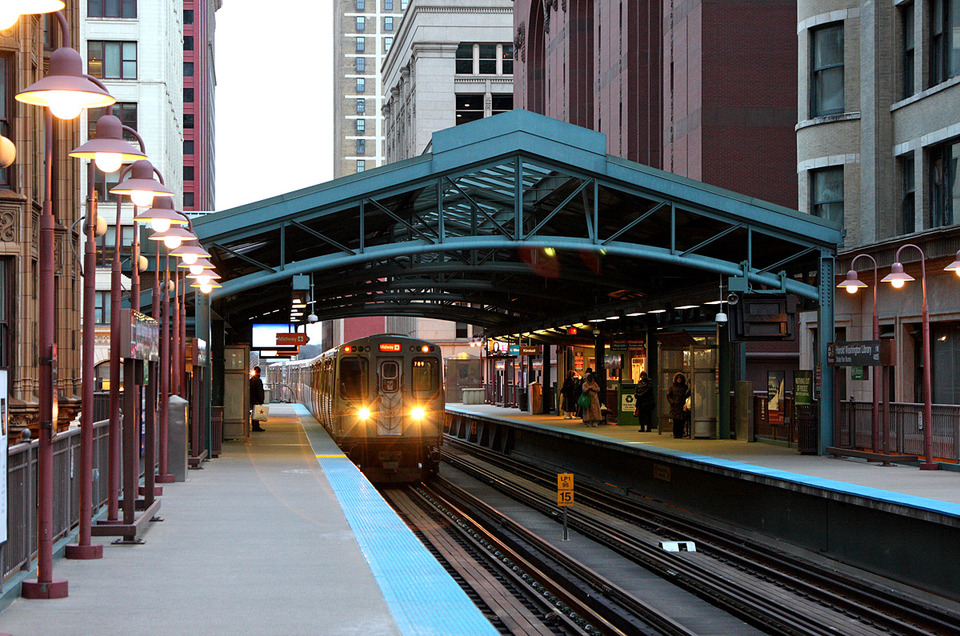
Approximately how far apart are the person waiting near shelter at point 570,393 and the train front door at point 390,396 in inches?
609

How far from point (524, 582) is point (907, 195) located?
18.1 m

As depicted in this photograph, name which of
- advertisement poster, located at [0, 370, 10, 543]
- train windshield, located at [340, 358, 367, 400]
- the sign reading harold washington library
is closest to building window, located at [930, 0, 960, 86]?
the sign reading harold washington library

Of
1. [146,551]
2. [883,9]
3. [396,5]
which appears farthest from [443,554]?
[396,5]

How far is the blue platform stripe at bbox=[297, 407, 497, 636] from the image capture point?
7910 millimetres

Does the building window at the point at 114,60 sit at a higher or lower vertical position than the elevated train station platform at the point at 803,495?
higher

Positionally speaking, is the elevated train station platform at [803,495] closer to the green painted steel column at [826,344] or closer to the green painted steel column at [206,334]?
the green painted steel column at [826,344]

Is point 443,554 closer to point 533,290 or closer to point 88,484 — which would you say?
point 88,484

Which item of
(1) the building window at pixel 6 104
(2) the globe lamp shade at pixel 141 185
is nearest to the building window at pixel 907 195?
(1) the building window at pixel 6 104

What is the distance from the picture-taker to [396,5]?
15525 centimetres

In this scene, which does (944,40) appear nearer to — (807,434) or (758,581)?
(807,434)

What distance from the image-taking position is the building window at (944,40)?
26.1 m

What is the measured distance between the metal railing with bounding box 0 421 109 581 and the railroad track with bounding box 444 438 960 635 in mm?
7627

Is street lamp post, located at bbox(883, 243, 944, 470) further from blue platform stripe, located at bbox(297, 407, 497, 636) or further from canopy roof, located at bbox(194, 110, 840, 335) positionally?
blue platform stripe, located at bbox(297, 407, 497, 636)

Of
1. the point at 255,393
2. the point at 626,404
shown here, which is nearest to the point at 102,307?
the point at 255,393
